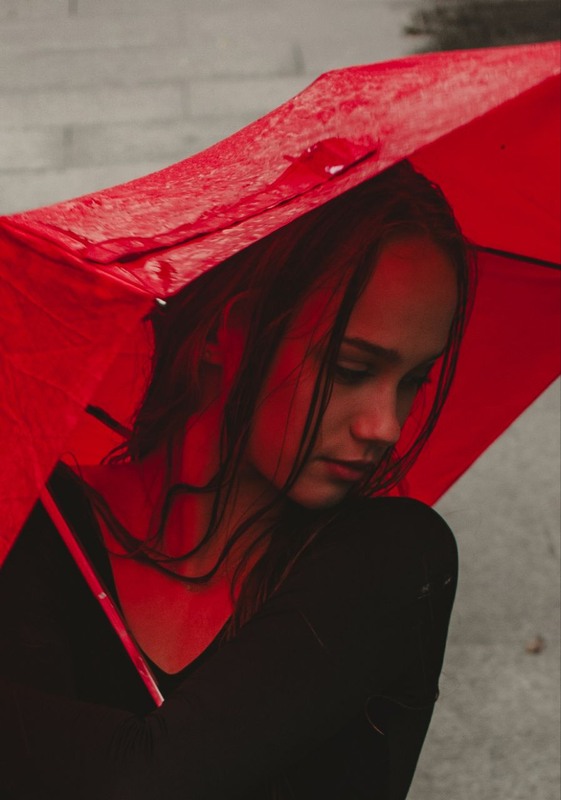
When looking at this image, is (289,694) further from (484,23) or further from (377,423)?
(484,23)

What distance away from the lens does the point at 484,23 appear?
520 centimetres

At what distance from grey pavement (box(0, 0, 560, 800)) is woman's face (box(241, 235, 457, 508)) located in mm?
1665

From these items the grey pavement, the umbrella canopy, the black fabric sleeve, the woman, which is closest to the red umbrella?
the umbrella canopy

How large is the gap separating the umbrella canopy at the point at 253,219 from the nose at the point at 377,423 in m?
0.27

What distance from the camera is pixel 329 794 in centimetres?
140

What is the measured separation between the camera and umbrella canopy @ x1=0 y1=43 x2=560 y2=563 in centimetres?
121

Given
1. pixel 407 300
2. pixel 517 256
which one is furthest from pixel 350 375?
pixel 517 256

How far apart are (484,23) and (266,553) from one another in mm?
4083

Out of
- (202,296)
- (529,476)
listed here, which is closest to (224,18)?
(529,476)

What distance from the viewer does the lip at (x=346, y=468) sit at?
1502 millimetres

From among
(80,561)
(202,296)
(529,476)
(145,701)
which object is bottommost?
(529,476)

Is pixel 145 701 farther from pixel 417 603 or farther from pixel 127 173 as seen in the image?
pixel 127 173

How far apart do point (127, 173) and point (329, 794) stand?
3358 mm

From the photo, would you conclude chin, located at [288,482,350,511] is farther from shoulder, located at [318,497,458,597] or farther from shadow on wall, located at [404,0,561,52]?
shadow on wall, located at [404,0,561,52]
